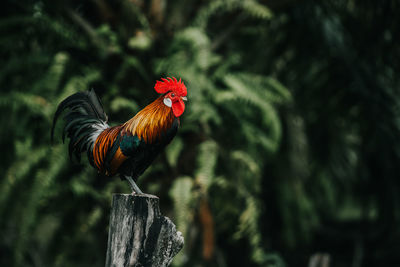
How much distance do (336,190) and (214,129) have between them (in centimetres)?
185

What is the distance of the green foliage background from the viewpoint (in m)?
Answer: 2.77

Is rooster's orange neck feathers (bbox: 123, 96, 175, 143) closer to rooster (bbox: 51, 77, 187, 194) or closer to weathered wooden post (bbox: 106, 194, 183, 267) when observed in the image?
rooster (bbox: 51, 77, 187, 194)

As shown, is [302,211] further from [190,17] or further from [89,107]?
[89,107]

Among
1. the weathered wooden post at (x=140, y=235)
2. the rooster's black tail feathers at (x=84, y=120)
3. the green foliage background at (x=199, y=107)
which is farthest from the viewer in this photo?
the green foliage background at (x=199, y=107)

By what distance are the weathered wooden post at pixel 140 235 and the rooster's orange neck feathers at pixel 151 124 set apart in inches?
7.2

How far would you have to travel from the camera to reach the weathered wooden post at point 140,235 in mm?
1348

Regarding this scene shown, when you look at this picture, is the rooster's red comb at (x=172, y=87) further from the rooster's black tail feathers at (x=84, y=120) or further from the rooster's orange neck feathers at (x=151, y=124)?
the rooster's black tail feathers at (x=84, y=120)

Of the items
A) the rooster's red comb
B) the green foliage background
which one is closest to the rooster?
the rooster's red comb

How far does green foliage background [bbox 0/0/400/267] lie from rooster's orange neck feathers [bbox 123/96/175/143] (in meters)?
1.27

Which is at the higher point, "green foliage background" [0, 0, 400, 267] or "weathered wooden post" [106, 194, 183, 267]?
"green foliage background" [0, 0, 400, 267]

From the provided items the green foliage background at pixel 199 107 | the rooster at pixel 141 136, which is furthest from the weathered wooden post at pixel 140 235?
the green foliage background at pixel 199 107

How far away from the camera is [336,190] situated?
448 cm

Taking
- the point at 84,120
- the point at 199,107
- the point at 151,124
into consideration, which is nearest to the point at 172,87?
the point at 151,124

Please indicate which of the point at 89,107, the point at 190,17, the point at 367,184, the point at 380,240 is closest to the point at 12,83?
the point at 190,17
